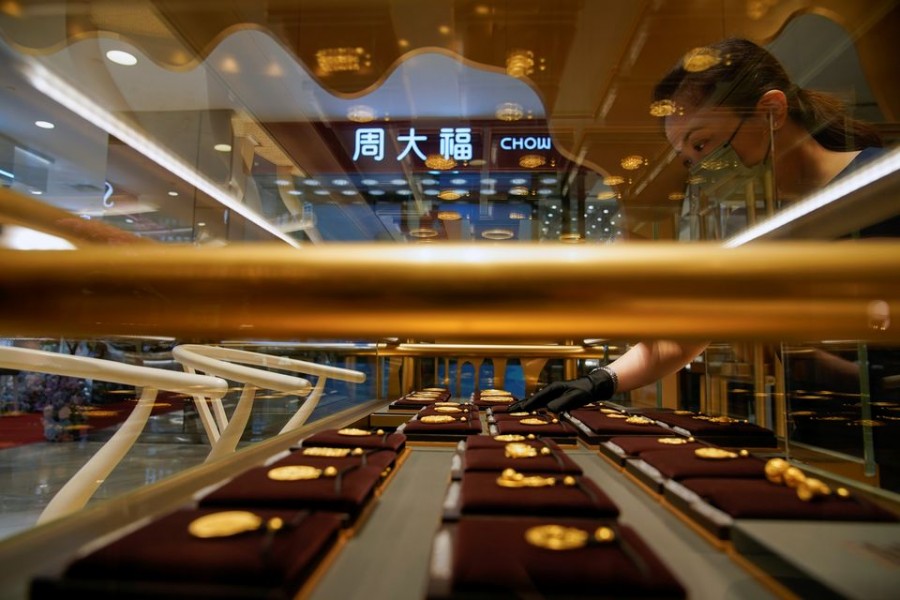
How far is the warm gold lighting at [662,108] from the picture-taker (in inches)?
34.5

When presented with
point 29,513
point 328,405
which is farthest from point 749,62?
point 29,513

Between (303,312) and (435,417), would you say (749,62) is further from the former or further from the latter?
(303,312)

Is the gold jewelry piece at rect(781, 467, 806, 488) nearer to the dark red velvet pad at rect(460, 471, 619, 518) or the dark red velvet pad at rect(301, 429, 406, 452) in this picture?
the dark red velvet pad at rect(460, 471, 619, 518)

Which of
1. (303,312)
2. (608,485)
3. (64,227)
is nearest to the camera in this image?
(303,312)

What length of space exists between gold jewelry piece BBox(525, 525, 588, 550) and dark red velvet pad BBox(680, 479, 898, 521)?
20 centimetres

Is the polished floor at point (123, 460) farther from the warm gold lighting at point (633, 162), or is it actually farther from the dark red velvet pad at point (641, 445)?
the warm gold lighting at point (633, 162)

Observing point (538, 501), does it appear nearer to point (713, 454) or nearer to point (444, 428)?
point (713, 454)

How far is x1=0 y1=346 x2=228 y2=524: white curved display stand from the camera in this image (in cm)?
100

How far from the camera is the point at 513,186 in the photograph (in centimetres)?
83

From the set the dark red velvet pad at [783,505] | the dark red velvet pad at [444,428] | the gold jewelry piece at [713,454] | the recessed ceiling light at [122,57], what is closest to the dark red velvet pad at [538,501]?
the dark red velvet pad at [783,505]

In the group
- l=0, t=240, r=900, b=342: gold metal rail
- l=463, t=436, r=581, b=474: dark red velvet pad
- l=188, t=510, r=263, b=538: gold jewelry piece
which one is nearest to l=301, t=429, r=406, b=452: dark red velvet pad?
l=463, t=436, r=581, b=474: dark red velvet pad

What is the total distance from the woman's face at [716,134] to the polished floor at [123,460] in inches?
48.6

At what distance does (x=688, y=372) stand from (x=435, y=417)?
727 millimetres

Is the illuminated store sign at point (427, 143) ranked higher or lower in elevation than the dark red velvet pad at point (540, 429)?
higher
